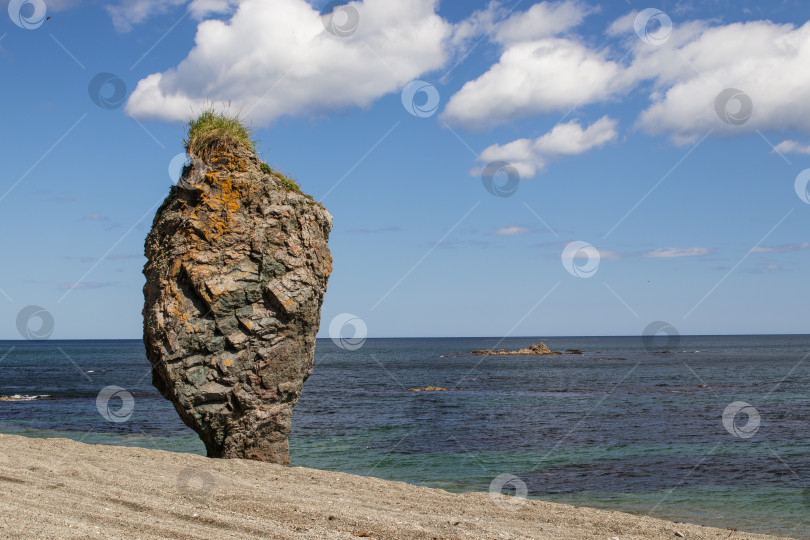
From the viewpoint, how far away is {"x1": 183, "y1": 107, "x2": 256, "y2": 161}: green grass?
1429 cm

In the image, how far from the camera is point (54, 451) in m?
13.3

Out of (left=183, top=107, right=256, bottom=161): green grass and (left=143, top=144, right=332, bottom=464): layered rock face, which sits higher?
(left=183, top=107, right=256, bottom=161): green grass

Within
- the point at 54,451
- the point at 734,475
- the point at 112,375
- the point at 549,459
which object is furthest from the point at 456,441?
the point at 112,375

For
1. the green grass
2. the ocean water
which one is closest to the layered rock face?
the green grass

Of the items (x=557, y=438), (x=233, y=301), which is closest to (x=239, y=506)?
(x=233, y=301)

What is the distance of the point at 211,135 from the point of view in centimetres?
1434

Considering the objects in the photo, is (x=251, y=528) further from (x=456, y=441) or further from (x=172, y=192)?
(x=456, y=441)

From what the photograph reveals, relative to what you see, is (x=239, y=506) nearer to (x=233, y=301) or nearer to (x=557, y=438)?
(x=233, y=301)

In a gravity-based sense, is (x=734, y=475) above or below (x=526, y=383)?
below

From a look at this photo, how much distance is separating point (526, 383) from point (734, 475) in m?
38.5

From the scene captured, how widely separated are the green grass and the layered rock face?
23cm

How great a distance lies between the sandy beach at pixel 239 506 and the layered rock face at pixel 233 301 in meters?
1.12

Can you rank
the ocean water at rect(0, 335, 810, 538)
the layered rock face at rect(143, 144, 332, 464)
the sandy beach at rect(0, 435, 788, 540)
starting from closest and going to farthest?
the sandy beach at rect(0, 435, 788, 540) → the layered rock face at rect(143, 144, 332, 464) → the ocean water at rect(0, 335, 810, 538)

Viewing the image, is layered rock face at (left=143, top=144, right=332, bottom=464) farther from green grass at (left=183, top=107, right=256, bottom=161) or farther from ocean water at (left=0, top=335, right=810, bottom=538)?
ocean water at (left=0, top=335, right=810, bottom=538)
